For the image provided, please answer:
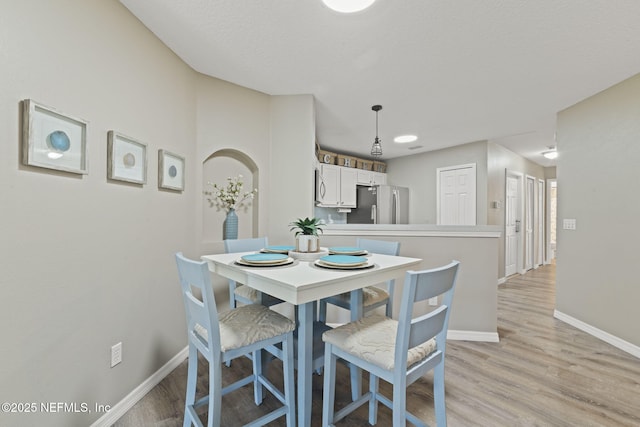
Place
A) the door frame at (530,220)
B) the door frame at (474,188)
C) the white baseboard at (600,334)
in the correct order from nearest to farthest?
the white baseboard at (600,334)
the door frame at (474,188)
the door frame at (530,220)

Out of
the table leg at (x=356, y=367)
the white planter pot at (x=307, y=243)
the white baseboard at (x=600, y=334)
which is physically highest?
the white planter pot at (x=307, y=243)

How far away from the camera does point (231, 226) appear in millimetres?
2510

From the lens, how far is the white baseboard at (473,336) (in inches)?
97.3

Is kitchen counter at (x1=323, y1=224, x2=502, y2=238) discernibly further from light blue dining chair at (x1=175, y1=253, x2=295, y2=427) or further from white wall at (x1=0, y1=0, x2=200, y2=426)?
white wall at (x1=0, y1=0, x2=200, y2=426)

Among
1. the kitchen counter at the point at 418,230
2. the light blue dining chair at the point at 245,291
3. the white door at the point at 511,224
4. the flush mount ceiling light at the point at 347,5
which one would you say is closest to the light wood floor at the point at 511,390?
the light blue dining chair at the point at 245,291

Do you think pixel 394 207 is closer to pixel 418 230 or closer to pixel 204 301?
pixel 418 230

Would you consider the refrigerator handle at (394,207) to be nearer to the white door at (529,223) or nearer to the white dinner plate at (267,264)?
the white door at (529,223)

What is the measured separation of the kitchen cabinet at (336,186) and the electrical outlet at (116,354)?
3.24m

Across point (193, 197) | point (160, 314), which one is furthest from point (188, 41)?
point (160, 314)

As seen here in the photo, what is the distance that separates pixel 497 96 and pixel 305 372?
311 cm

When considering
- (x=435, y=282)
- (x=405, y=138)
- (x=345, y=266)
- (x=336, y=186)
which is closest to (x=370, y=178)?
(x=336, y=186)

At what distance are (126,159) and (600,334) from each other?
165 inches

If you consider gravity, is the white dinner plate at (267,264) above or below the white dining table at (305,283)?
above

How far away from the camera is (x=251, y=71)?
2350 millimetres
